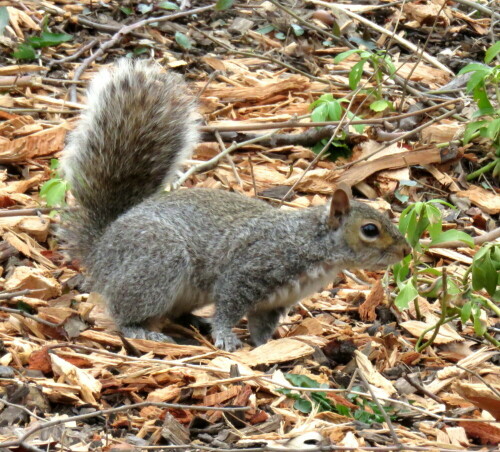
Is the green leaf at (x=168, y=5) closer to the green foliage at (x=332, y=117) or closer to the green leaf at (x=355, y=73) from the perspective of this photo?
the green foliage at (x=332, y=117)

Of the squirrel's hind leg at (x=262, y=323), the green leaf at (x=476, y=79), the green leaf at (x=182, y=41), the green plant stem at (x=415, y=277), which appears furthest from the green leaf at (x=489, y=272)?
the green leaf at (x=182, y=41)

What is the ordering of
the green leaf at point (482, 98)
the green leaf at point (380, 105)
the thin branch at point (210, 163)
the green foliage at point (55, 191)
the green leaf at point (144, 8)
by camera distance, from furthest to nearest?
the green leaf at point (144, 8) < the green leaf at point (380, 105) < the thin branch at point (210, 163) < the green leaf at point (482, 98) < the green foliage at point (55, 191)

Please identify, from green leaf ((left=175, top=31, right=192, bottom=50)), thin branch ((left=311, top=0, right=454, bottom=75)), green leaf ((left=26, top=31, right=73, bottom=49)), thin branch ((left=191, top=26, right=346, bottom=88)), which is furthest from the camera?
thin branch ((left=311, top=0, right=454, bottom=75))

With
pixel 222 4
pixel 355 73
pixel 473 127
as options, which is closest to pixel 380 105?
pixel 355 73

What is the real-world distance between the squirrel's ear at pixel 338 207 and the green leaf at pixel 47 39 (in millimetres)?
2872

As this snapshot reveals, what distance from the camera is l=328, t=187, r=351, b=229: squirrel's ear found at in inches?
174

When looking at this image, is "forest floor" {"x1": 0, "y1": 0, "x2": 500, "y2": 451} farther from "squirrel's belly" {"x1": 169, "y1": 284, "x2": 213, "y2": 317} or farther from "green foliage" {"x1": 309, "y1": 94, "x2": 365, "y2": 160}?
"squirrel's belly" {"x1": 169, "y1": 284, "x2": 213, "y2": 317}

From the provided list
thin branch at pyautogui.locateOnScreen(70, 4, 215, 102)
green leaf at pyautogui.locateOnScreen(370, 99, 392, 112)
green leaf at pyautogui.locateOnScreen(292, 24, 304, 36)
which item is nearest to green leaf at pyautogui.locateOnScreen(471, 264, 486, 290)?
green leaf at pyautogui.locateOnScreen(370, 99, 392, 112)

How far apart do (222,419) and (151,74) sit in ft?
6.49

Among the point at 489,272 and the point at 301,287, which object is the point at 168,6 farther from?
the point at 489,272

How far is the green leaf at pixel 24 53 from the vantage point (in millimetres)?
6277

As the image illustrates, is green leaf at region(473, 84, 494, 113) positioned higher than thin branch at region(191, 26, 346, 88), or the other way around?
green leaf at region(473, 84, 494, 113)

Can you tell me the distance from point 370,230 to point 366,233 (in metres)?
0.02

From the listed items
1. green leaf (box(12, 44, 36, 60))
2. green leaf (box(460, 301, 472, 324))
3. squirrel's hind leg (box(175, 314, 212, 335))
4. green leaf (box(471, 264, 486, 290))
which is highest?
green leaf (box(471, 264, 486, 290))
